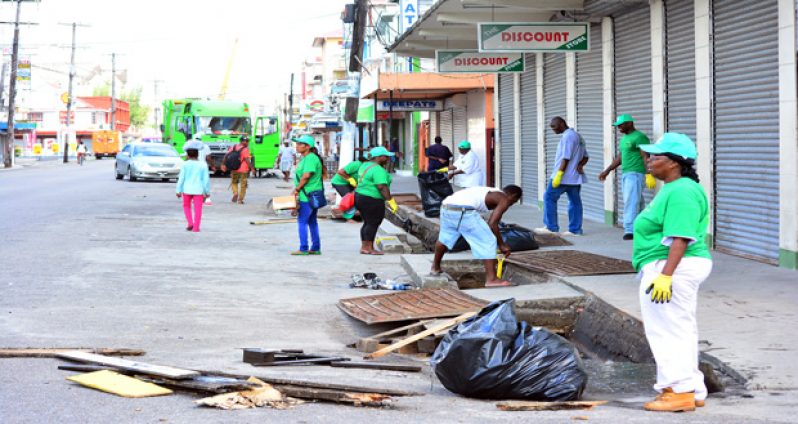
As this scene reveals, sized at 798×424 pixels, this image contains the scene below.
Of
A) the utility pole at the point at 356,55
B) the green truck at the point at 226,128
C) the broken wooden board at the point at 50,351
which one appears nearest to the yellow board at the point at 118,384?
the broken wooden board at the point at 50,351

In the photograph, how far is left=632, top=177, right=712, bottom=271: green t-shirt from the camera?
6.02m

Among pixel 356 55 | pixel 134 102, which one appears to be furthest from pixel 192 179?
pixel 134 102

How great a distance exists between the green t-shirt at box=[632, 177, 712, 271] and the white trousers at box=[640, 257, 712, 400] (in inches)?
2.5

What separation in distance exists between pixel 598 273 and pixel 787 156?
2273 mm

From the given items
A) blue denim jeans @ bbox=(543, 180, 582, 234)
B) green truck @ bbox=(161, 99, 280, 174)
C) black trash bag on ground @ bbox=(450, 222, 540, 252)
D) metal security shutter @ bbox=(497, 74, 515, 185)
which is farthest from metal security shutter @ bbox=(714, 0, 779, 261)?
green truck @ bbox=(161, 99, 280, 174)

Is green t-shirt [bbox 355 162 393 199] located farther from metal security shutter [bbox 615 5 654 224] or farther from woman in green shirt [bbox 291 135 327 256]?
metal security shutter [bbox 615 5 654 224]

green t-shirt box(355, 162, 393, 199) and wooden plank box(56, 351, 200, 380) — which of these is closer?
wooden plank box(56, 351, 200, 380)

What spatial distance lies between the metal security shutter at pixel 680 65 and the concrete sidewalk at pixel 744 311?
6.54 feet

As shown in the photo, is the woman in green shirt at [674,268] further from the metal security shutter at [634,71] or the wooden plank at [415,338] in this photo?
the metal security shutter at [634,71]

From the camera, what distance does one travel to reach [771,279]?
11.0 metres

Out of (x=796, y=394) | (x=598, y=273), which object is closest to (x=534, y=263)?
(x=598, y=273)

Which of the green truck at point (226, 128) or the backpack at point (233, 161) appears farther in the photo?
the green truck at point (226, 128)

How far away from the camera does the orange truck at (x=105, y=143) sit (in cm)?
9662

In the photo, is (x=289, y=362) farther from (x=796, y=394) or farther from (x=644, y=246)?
(x=796, y=394)
